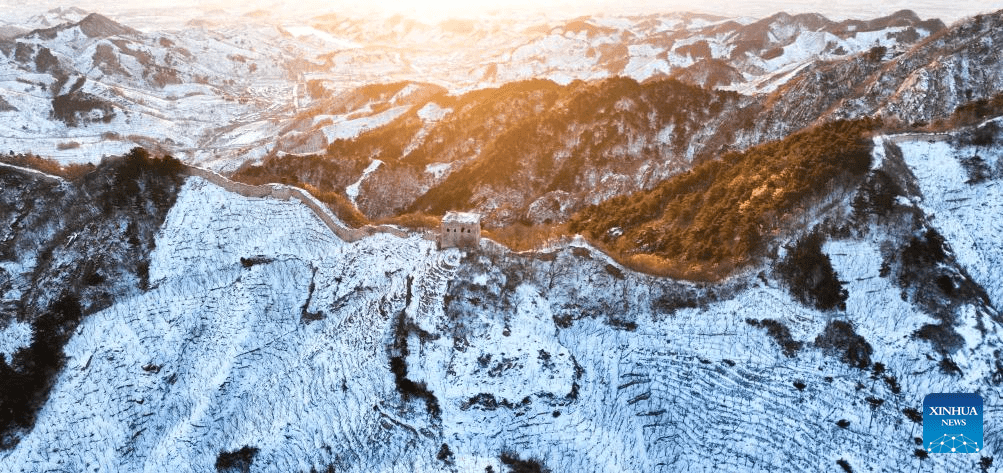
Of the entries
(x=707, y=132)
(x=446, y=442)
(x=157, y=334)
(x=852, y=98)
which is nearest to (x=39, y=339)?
(x=157, y=334)

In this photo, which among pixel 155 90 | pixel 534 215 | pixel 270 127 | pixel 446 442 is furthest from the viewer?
pixel 155 90

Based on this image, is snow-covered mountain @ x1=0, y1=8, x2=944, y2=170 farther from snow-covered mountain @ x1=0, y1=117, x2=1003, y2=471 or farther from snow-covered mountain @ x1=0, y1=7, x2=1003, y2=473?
snow-covered mountain @ x1=0, y1=117, x2=1003, y2=471

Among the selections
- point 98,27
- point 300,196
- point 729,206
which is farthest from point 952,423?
point 98,27

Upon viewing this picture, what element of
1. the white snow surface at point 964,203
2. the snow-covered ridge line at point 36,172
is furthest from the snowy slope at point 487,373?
the snow-covered ridge line at point 36,172

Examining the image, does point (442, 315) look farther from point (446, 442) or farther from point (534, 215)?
point (534, 215)

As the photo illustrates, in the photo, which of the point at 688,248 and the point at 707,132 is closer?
the point at 688,248

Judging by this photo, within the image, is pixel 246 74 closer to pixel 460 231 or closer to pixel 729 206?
pixel 460 231

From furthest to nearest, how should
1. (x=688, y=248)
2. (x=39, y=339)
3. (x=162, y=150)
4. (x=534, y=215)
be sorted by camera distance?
1. (x=162, y=150)
2. (x=534, y=215)
3. (x=688, y=248)
4. (x=39, y=339)

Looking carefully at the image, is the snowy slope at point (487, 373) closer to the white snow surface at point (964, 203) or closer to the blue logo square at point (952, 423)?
the blue logo square at point (952, 423)

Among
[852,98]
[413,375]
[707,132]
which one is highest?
[852,98]
